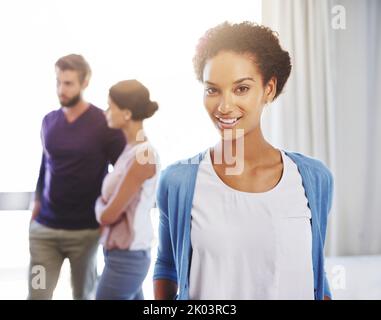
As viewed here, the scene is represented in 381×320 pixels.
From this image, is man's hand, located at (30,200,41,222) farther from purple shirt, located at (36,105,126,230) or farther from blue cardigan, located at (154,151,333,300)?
blue cardigan, located at (154,151,333,300)

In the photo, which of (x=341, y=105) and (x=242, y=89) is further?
(x=341, y=105)

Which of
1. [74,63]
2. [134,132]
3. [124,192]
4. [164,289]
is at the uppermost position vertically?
[74,63]

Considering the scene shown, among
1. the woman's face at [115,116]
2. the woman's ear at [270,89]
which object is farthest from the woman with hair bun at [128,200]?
the woman's ear at [270,89]

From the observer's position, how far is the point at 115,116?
2.59 feet

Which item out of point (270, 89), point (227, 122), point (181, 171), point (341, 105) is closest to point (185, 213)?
point (181, 171)

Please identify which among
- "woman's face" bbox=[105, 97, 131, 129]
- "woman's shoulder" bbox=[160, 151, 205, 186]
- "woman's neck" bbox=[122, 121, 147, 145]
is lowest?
"woman's shoulder" bbox=[160, 151, 205, 186]

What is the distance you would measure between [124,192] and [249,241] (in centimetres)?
27

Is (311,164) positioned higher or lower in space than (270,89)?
lower

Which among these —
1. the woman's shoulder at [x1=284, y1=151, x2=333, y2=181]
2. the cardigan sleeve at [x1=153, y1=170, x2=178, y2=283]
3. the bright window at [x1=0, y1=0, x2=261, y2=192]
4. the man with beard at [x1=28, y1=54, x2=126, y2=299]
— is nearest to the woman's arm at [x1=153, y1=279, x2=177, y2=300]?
the cardigan sleeve at [x1=153, y1=170, x2=178, y2=283]

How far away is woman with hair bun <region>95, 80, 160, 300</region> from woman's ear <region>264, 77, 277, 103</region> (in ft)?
0.79

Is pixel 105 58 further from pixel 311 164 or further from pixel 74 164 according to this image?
pixel 311 164

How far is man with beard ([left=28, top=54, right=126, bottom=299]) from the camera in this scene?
773mm

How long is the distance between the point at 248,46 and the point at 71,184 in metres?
0.45

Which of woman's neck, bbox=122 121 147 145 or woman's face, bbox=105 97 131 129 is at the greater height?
woman's face, bbox=105 97 131 129
